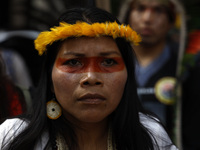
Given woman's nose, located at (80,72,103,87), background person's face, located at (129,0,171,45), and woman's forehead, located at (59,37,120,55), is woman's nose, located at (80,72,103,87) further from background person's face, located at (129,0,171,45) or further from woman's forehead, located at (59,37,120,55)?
background person's face, located at (129,0,171,45)

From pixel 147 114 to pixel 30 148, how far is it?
2.76 feet

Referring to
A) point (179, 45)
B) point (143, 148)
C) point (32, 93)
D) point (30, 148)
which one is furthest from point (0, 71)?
point (179, 45)

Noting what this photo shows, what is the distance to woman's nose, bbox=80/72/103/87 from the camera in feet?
5.77

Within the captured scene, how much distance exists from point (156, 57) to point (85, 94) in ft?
7.60

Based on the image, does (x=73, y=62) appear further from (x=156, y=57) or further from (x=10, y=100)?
(x=156, y=57)

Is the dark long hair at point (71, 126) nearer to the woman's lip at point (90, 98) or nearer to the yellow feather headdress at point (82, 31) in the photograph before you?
the yellow feather headdress at point (82, 31)

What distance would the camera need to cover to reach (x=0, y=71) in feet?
8.43

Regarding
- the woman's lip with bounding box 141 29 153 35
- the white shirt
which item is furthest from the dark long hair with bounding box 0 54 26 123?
the woman's lip with bounding box 141 29 153 35

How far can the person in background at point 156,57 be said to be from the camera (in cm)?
369

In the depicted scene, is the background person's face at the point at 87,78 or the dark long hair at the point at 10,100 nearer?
the background person's face at the point at 87,78

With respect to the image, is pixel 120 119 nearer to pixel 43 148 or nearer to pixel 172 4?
pixel 43 148

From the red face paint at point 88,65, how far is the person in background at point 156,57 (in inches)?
73.4

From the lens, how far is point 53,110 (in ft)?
6.28

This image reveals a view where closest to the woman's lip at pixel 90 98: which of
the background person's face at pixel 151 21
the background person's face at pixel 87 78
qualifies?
the background person's face at pixel 87 78
